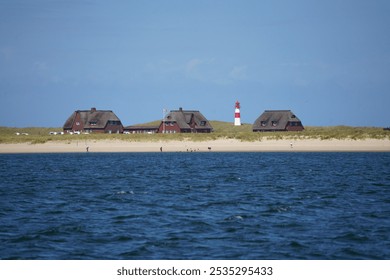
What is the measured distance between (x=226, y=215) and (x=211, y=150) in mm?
61595

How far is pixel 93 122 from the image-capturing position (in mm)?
124875

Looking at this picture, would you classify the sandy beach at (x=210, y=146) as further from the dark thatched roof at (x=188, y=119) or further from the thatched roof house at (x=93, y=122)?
the thatched roof house at (x=93, y=122)

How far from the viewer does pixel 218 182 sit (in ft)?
141

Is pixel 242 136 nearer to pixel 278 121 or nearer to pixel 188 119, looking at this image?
pixel 278 121

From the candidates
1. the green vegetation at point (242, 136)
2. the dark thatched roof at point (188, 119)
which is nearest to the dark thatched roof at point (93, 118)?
the dark thatched roof at point (188, 119)

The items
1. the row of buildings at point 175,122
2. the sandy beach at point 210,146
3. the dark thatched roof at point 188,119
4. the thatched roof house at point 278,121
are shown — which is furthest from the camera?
the dark thatched roof at point 188,119

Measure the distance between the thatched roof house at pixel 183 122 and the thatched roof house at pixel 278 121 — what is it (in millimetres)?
10858

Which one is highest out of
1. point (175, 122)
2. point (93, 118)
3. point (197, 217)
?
point (93, 118)

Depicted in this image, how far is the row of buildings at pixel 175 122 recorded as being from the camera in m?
119

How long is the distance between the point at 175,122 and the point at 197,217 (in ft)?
308

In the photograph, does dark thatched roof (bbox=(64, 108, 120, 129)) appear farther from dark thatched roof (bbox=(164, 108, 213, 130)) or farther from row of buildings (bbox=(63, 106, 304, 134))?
dark thatched roof (bbox=(164, 108, 213, 130))

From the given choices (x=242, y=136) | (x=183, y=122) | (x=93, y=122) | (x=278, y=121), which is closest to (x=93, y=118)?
(x=93, y=122)

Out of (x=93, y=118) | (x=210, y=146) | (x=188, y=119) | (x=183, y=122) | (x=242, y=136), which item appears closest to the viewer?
(x=210, y=146)
